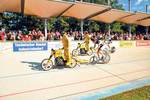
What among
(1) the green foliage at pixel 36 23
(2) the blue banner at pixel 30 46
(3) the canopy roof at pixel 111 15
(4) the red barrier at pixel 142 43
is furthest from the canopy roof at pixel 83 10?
(1) the green foliage at pixel 36 23

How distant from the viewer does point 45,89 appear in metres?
9.33

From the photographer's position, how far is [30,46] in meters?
20.0

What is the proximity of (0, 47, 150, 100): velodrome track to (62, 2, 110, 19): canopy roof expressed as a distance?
41.9 ft

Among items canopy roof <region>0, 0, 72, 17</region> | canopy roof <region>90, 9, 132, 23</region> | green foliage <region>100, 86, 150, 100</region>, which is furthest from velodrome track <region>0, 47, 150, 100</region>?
canopy roof <region>90, 9, 132, 23</region>

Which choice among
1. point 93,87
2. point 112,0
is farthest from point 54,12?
point 112,0

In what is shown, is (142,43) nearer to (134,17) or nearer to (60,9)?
(134,17)

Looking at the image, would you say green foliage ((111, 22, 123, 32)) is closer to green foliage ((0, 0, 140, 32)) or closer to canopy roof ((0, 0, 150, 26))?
green foliage ((0, 0, 140, 32))

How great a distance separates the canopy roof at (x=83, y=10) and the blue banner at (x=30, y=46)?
6.81m

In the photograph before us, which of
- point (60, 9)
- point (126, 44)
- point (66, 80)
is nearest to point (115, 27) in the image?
point (126, 44)

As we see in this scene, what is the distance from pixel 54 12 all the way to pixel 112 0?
37.1m

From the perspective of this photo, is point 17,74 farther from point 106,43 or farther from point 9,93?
point 106,43

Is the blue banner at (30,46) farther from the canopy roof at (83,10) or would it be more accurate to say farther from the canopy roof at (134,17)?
the canopy roof at (134,17)

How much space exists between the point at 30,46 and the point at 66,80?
9.79m

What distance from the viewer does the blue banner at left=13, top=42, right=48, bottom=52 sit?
19.2 metres
